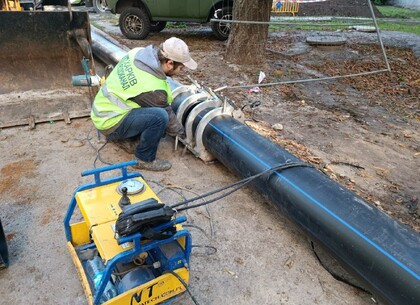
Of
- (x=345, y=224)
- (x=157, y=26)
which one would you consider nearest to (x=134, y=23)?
(x=157, y=26)

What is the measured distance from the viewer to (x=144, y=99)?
3262mm

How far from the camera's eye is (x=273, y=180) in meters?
2.68

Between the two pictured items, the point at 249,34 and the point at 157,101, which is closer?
the point at 157,101

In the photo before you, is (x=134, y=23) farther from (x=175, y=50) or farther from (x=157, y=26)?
(x=175, y=50)

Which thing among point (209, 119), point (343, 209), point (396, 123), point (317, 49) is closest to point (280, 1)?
point (317, 49)

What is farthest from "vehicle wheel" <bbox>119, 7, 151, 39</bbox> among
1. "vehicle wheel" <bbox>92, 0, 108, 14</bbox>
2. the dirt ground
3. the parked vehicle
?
"vehicle wheel" <bbox>92, 0, 108, 14</bbox>

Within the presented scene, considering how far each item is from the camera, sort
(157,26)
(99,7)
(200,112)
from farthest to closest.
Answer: (99,7), (157,26), (200,112)

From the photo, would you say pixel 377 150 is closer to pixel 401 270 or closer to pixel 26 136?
pixel 401 270

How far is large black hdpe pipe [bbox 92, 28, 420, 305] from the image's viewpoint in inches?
75.4

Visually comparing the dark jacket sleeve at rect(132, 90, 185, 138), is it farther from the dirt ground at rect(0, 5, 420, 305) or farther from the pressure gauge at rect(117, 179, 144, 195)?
the pressure gauge at rect(117, 179, 144, 195)

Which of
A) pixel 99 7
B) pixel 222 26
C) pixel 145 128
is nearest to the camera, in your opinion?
pixel 145 128

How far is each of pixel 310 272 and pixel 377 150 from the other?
86.1 inches

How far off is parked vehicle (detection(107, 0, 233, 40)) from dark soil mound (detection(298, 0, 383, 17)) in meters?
10.8

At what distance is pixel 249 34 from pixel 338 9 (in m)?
14.6
